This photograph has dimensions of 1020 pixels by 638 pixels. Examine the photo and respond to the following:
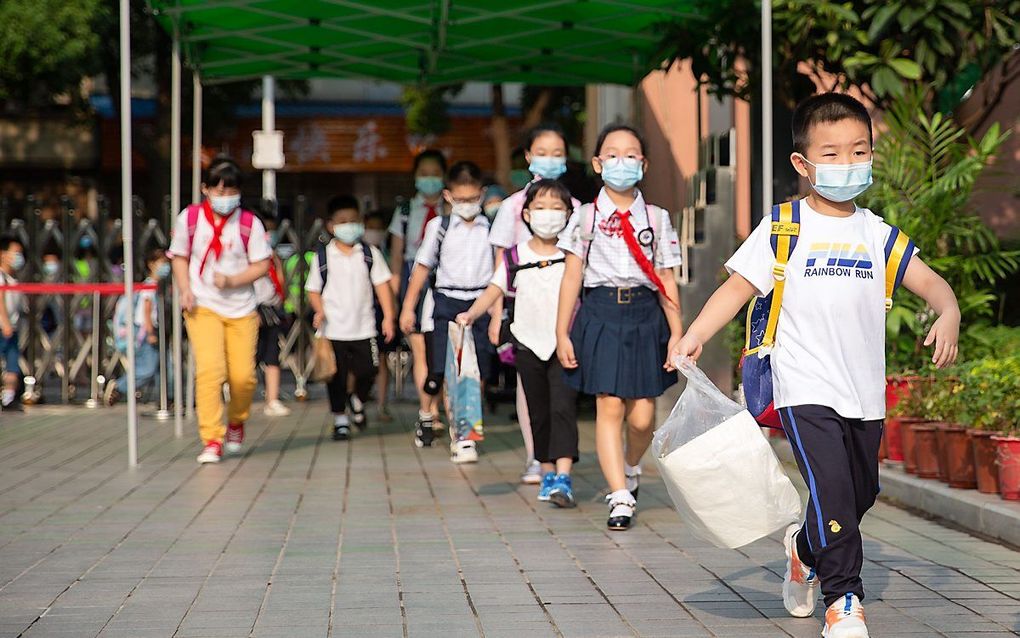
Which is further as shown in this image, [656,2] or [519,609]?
[656,2]

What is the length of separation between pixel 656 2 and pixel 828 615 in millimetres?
6994

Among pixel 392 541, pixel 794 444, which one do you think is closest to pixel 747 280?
pixel 794 444

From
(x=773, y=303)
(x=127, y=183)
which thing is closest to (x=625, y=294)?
(x=773, y=303)

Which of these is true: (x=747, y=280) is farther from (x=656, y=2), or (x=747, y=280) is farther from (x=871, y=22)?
(x=656, y=2)

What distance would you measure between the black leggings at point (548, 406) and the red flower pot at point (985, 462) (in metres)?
2.08

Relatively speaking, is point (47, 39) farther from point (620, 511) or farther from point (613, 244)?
point (620, 511)

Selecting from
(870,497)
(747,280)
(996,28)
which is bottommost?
(870,497)

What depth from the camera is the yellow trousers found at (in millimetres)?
10344

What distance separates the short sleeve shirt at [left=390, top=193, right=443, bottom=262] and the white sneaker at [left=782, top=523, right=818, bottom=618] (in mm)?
7410

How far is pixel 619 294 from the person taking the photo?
25.6ft

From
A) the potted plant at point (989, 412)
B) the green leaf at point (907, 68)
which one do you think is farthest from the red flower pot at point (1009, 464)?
the green leaf at point (907, 68)

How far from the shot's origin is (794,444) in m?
5.22

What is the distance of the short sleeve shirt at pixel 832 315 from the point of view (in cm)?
518

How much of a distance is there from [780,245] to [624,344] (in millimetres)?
2503
